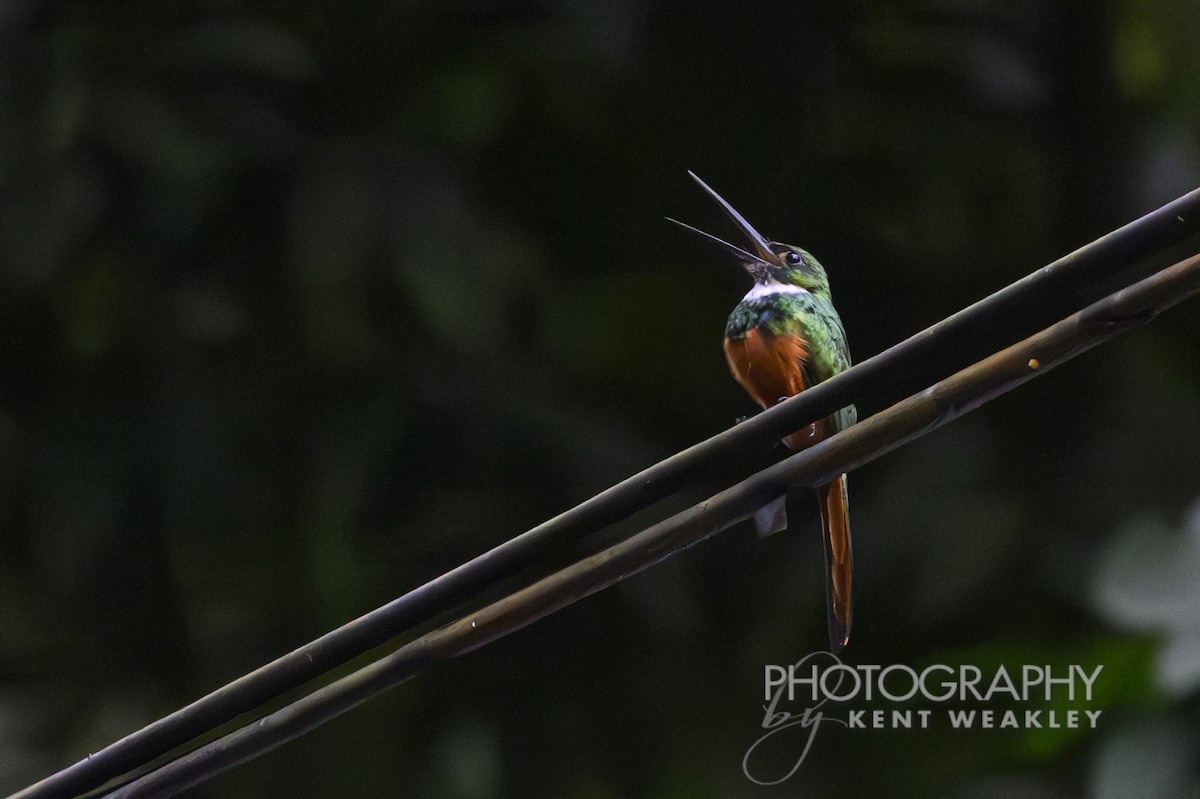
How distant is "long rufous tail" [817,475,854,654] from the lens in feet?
5.62

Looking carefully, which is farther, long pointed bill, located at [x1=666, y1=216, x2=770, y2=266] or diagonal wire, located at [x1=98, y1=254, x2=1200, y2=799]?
long pointed bill, located at [x1=666, y1=216, x2=770, y2=266]

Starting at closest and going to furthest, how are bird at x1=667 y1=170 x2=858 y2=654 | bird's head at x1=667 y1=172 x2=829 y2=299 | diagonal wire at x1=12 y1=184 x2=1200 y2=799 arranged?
diagonal wire at x1=12 y1=184 x2=1200 y2=799 → bird at x1=667 y1=170 x2=858 y2=654 → bird's head at x1=667 y1=172 x2=829 y2=299

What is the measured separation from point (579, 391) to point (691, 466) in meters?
1.34

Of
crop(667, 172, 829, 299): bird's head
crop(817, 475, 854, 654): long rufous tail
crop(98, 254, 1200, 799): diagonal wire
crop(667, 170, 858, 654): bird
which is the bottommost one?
crop(98, 254, 1200, 799): diagonal wire

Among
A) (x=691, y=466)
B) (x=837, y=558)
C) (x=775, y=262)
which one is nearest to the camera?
(x=691, y=466)

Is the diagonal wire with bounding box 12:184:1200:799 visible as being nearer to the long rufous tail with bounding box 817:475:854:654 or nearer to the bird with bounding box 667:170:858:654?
the bird with bounding box 667:170:858:654

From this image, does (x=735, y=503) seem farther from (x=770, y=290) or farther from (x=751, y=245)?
(x=751, y=245)

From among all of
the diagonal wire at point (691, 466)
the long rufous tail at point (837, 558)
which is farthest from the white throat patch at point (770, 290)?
the diagonal wire at point (691, 466)

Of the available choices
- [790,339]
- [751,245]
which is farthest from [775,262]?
[790,339]

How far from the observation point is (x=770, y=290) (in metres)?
1.63

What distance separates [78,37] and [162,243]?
17.2 inches

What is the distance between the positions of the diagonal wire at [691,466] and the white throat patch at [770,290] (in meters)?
0.68

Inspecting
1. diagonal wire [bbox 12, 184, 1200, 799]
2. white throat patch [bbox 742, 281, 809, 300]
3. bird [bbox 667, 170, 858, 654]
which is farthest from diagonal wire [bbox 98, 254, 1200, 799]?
white throat patch [bbox 742, 281, 809, 300]

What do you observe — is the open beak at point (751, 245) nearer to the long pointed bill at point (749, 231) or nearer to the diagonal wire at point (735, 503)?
the long pointed bill at point (749, 231)
